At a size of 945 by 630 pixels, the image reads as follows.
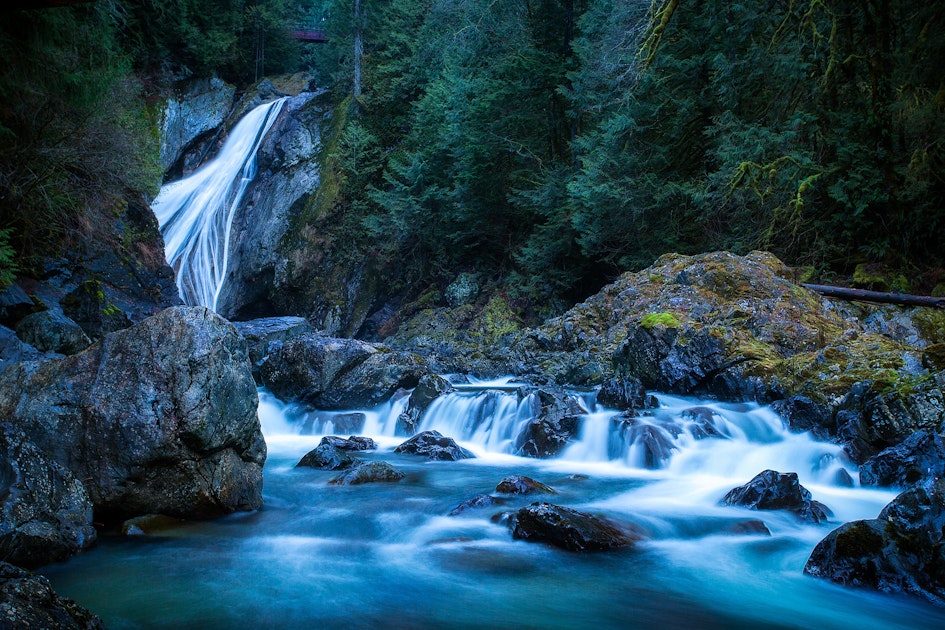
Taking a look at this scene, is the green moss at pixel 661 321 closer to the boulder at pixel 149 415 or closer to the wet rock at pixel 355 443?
the wet rock at pixel 355 443

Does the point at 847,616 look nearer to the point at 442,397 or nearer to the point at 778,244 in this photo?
the point at 442,397

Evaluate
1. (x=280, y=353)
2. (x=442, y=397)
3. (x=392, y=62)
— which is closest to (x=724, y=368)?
(x=442, y=397)

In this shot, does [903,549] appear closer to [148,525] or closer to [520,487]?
[520,487]

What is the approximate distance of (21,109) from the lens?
28.7ft

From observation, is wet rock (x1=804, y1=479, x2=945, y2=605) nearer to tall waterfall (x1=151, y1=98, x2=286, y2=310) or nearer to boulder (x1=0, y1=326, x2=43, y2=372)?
boulder (x1=0, y1=326, x2=43, y2=372)

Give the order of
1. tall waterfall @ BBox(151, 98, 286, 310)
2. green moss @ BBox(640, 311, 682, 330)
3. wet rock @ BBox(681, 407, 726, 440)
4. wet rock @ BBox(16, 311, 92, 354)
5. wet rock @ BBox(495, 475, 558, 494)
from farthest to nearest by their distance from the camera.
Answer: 1. tall waterfall @ BBox(151, 98, 286, 310)
2. green moss @ BBox(640, 311, 682, 330)
3. wet rock @ BBox(16, 311, 92, 354)
4. wet rock @ BBox(681, 407, 726, 440)
5. wet rock @ BBox(495, 475, 558, 494)

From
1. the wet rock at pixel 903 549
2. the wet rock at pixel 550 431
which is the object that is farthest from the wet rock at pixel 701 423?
the wet rock at pixel 903 549

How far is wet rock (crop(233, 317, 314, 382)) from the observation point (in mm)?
14344

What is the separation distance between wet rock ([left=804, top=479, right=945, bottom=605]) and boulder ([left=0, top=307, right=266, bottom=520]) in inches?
205

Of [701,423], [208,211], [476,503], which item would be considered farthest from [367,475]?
[208,211]

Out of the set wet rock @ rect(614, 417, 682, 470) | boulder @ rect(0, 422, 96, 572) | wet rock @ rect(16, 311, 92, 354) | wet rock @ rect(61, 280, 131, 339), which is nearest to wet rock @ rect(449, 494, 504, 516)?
wet rock @ rect(614, 417, 682, 470)

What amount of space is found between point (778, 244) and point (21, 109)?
50.5 feet

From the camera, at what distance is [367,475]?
7262mm

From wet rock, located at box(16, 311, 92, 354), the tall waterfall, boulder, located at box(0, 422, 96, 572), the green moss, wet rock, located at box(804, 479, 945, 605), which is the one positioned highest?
the tall waterfall
